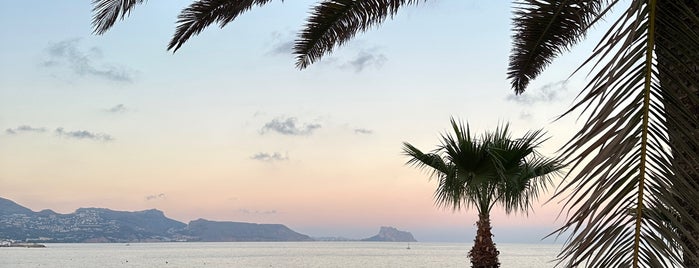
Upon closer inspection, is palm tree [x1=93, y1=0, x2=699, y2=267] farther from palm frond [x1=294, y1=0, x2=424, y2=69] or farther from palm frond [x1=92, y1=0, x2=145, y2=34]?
palm frond [x1=92, y1=0, x2=145, y2=34]

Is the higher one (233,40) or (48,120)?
(48,120)

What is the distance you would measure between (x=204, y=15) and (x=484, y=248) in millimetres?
6454

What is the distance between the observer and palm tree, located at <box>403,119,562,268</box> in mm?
10438

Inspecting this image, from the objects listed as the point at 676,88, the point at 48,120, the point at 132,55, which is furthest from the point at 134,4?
the point at 48,120

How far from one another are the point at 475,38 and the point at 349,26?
7278 mm

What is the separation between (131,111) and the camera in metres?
34.6

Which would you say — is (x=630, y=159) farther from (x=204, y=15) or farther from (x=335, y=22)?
(x=204, y=15)

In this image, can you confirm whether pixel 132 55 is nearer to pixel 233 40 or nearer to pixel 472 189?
pixel 233 40

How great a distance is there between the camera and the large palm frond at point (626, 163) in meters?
Result: 2.54

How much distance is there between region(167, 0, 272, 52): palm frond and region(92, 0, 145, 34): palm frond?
2.51 feet

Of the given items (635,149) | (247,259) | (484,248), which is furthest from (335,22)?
(247,259)

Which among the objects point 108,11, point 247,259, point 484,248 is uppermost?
point 247,259

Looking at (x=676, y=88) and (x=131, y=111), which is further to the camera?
(x=131, y=111)

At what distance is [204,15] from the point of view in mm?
6602
